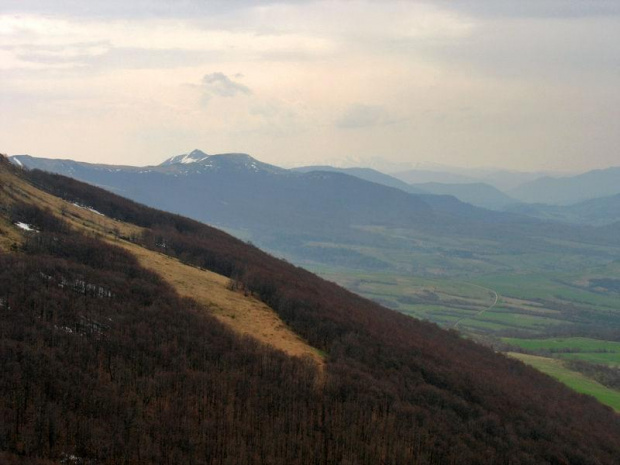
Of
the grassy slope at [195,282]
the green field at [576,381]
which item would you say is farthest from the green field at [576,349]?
the grassy slope at [195,282]

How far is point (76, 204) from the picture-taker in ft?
400

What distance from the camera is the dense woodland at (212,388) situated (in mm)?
38500

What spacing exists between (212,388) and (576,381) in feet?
375

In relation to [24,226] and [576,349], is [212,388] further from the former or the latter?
[576,349]

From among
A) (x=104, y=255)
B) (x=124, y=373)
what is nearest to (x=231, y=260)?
(x=104, y=255)

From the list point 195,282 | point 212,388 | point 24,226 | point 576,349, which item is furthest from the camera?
point 576,349

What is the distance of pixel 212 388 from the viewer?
48812 millimetres

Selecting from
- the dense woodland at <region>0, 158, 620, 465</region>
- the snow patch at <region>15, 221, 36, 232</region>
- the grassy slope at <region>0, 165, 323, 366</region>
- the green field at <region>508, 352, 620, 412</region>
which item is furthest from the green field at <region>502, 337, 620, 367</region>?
the snow patch at <region>15, 221, 36, 232</region>

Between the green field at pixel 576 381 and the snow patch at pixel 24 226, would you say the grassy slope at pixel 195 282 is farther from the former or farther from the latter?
the green field at pixel 576 381

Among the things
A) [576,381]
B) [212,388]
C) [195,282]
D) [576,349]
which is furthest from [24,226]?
[576,349]

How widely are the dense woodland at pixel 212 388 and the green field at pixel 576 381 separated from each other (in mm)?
35350

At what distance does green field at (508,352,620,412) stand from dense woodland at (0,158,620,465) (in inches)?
1392

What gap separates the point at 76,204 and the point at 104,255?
52541 millimetres

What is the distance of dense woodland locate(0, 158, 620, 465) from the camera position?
38.5 metres
